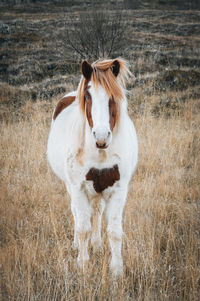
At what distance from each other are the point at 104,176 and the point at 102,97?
25.0 inches

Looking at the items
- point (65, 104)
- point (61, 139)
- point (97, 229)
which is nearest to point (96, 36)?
point (65, 104)

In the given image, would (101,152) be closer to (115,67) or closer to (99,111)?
(99,111)

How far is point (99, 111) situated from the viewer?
152 cm

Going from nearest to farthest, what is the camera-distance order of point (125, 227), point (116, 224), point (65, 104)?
point (116, 224) → point (125, 227) → point (65, 104)

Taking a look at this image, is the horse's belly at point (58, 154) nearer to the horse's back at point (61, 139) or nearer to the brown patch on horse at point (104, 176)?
the horse's back at point (61, 139)

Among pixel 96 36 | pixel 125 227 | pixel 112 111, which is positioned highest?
pixel 96 36

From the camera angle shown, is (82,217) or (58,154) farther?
(58,154)

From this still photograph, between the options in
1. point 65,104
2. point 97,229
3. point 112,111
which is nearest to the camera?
point 112,111

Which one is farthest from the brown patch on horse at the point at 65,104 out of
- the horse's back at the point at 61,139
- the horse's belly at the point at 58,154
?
the horse's belly at the point at 58,154

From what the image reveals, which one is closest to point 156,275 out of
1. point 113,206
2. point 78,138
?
point 113,206

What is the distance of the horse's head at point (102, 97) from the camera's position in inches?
58.0

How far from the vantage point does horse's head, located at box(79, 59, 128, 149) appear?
58.0 inches

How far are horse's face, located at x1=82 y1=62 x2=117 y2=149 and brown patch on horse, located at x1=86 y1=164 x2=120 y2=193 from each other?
0.41 meters

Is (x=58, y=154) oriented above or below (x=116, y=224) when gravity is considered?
above
